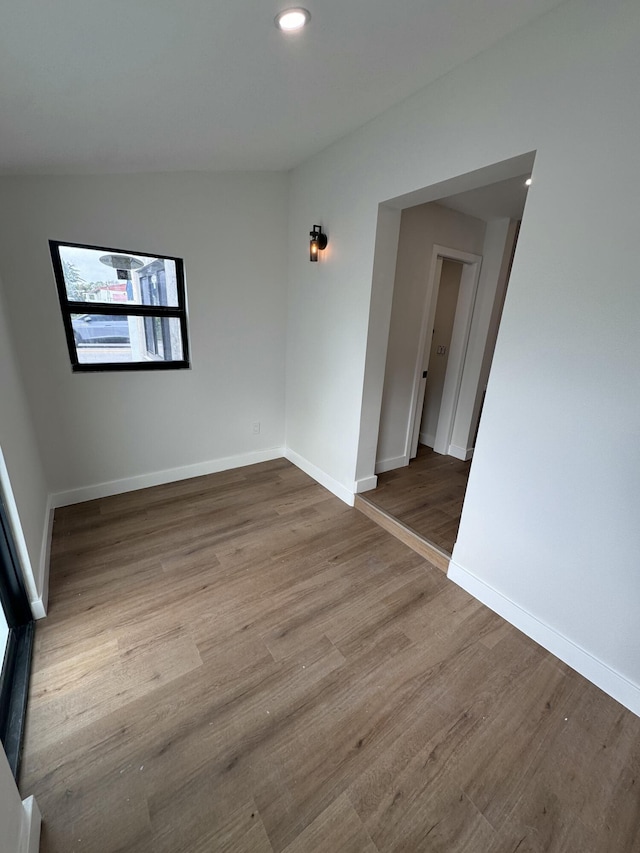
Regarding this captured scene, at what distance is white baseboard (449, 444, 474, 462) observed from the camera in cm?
379

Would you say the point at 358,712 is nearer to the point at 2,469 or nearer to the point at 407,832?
the point at 407,832

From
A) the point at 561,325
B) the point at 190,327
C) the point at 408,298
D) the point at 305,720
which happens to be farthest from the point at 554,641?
the point at 190,327

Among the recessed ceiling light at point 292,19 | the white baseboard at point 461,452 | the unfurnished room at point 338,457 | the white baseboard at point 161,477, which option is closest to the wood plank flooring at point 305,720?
the unfurnished room at point 338,457

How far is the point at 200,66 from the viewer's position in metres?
1.48

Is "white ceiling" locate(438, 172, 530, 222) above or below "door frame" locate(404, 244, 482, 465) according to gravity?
above

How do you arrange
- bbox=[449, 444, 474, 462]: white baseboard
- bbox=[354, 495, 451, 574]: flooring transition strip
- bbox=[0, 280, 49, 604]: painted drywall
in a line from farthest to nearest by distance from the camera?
bbox=[449, 444, 474, 462]: white baseboard < bbox=[354, 495, 451, 574]: flooring transition strip < bbox=[0, 280, 49, 604]: painted drywall

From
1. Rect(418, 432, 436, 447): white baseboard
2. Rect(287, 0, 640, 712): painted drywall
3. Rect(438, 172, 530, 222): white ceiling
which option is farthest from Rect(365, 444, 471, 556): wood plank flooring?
Rect(438, 172, 530, 222): white ceiling

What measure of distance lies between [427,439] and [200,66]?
3.69 meters

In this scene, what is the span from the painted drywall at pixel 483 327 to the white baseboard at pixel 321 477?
1.59 m

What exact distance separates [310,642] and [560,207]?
2.29 metres

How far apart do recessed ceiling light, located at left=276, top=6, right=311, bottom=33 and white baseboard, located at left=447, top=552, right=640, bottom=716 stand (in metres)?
2.68

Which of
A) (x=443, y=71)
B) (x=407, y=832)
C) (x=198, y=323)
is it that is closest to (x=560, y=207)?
Result: (x=443, y=71)

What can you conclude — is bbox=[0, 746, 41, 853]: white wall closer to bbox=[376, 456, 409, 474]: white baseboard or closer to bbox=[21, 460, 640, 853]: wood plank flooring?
bbox=[21, 460, 640, 853]: wood plank flooring

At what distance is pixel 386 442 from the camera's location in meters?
3.37
